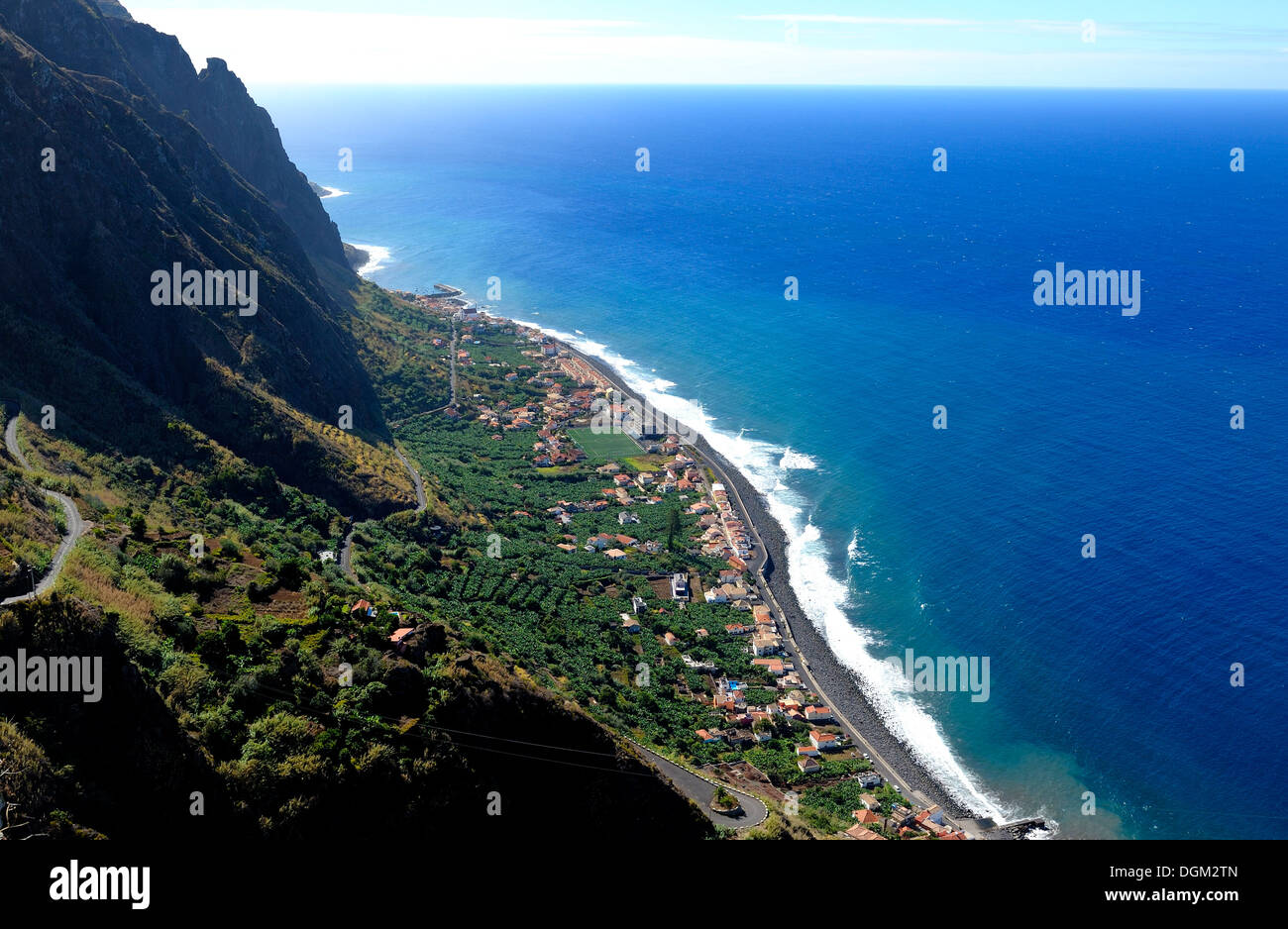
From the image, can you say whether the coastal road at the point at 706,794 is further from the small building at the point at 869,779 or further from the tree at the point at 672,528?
the tree at the point at 672,528

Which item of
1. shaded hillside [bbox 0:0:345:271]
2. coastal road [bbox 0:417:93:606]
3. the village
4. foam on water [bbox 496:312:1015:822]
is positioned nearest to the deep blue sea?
foam on water [bbox 496:312:1015:822]

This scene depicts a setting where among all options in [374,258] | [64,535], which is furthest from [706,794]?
[374,258]

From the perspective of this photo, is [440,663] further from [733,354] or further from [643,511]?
[733,354]

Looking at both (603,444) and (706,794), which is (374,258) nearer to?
(603,444)

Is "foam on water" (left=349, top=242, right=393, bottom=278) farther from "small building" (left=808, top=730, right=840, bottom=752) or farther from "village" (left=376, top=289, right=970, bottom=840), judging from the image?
"small building" (left=808, top=730, right=840, bottom=752)

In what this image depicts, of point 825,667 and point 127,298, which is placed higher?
point 127,298

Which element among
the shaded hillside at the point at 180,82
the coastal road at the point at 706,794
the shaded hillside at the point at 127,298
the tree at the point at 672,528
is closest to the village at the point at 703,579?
the tree at the point at 672,528
